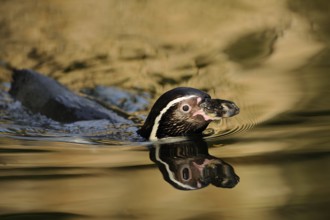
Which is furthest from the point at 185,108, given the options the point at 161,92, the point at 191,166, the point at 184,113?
the point at 161,92

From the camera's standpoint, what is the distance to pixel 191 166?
22.6 ft

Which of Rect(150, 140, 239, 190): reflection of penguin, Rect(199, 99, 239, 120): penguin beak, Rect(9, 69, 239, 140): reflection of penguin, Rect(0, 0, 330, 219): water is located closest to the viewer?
Rect(0, 0, 330, 219): water

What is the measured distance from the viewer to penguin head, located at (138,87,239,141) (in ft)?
27.1

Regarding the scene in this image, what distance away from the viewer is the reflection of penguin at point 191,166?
20.5 ft

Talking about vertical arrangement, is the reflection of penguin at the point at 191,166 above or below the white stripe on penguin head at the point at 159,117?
below

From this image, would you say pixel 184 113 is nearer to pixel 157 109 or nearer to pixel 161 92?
pixel 157 109

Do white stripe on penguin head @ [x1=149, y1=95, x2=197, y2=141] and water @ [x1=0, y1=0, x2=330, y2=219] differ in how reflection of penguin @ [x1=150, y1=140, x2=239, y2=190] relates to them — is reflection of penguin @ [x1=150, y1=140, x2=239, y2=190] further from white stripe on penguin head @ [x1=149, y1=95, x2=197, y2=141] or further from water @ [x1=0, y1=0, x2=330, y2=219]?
white stripe on penguin head @ [x1=149, y1=95, x2=197, y2=141]

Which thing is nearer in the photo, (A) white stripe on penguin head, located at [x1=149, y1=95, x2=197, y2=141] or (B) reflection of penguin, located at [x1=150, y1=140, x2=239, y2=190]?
(B) reflection of penguin, located at [x1=150, y1=140, x2=239, y2=190]

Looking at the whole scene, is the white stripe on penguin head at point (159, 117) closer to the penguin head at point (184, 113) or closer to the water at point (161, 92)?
the penguin head at point (184, 113)

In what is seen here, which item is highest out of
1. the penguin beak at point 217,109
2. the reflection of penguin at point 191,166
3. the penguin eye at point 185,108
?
the penguin eye at point 185,108

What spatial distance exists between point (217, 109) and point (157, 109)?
676 mm

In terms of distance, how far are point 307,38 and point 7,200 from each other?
7.28m

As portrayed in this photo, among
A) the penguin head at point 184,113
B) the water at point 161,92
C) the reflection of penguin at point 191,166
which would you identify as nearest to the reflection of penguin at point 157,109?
the penguin head at point 184,113

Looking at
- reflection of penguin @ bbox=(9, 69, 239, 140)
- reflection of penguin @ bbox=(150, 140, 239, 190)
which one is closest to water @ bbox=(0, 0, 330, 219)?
Answer: reflection of penguin @ bbox=(150, 140, 239, 190)
